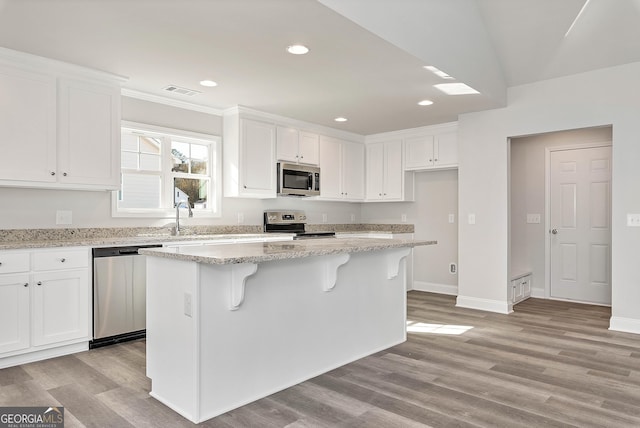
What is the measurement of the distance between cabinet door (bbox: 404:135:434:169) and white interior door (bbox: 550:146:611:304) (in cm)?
162

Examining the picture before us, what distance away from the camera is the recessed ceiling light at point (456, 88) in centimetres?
404

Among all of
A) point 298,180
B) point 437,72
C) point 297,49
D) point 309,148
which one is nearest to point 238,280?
point 297,49

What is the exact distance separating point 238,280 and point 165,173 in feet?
8.87

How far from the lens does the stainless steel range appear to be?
18.1 ft

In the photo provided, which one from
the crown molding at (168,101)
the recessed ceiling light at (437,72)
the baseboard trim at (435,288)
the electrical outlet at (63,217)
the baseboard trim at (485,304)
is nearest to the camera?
the recessed ceiling light at (437,72)

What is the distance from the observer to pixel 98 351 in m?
3.49

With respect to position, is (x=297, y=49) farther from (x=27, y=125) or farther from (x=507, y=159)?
(x=507, y=159)

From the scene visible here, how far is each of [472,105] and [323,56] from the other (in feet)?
7.28

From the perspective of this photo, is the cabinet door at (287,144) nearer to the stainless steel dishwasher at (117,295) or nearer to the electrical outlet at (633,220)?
the stainless steel dishwasher at (117,295)

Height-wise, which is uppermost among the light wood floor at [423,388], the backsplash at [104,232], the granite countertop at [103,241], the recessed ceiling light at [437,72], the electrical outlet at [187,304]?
the recessed ceiling light at [437,72]

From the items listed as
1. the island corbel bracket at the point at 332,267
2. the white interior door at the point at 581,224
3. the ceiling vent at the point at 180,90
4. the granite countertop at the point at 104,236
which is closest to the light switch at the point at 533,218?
the white interior door at the point at 581,224

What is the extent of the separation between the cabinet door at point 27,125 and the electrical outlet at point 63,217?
1.45 ft

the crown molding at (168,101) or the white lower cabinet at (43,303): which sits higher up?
the crown molding at (168,101)

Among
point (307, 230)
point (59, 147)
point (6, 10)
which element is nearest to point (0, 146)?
point (59, 147)
